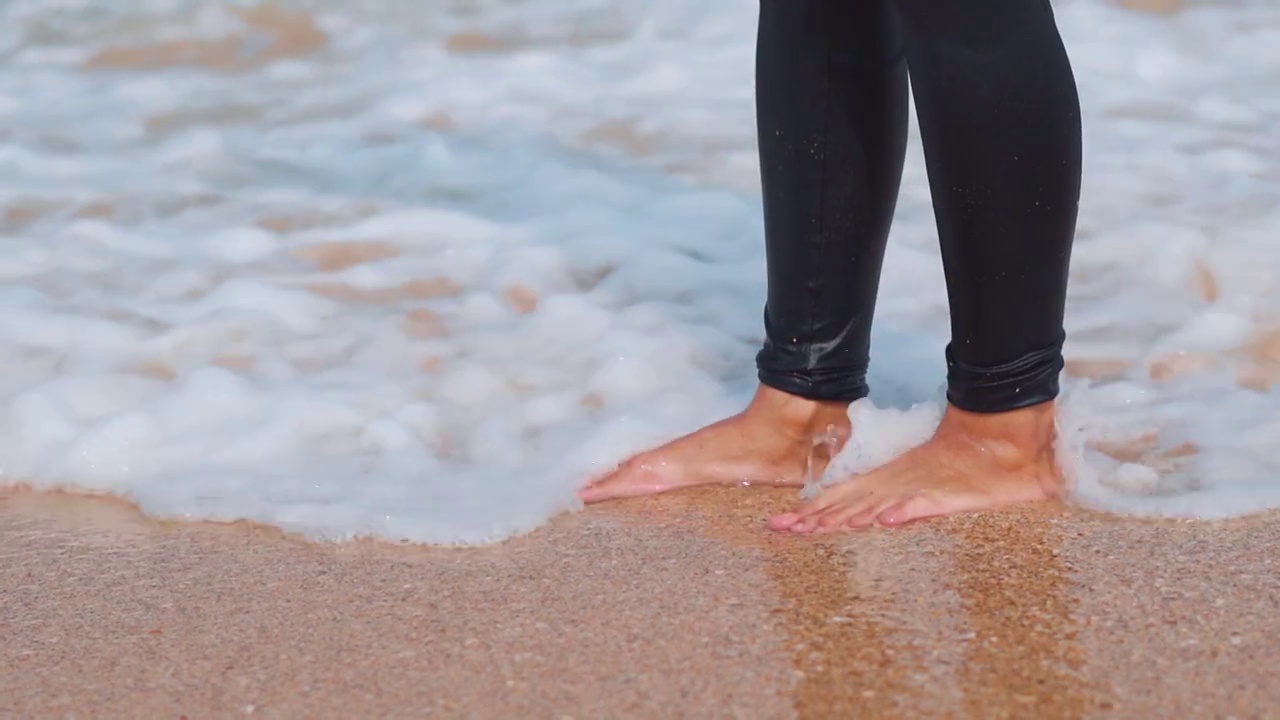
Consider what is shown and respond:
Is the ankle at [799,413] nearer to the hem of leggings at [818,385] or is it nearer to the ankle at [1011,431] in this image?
the hem of leggings at [818,385]

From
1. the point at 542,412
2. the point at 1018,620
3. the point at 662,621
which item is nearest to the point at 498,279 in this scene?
the point at 542,412

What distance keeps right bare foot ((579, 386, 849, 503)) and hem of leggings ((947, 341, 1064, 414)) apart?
213 millimetres

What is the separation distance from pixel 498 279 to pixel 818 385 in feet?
3.18

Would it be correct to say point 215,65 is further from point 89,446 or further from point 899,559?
point 899,559

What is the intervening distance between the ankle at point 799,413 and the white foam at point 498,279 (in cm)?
3

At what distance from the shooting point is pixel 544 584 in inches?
54.8

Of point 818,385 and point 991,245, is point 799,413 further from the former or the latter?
point 991,245

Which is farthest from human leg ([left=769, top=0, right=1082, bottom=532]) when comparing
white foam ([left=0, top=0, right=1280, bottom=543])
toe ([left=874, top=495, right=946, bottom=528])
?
white foam ([left=0, top=0, right=1280, bottom=543])

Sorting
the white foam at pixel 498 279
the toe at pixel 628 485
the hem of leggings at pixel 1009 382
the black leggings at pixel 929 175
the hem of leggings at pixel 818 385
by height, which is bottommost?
the white foam at pixel 498 279

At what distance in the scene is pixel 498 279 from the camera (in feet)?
8.21

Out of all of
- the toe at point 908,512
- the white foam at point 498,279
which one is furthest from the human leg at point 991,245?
the white foam at point 498,279

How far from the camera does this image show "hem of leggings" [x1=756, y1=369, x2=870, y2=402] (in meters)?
1.67

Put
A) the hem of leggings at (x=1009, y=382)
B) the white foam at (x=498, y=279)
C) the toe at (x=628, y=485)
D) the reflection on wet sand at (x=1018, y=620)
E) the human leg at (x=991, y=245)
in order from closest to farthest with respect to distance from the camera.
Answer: the reflection on wet sand at (x=1018, y=620), the human leg at (x=991, y=245), the hem of leggings at (x=1009, y=382), the toe at (x=628, y=485), the white foam at (x=498, y=279)

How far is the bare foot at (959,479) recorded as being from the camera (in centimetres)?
150
